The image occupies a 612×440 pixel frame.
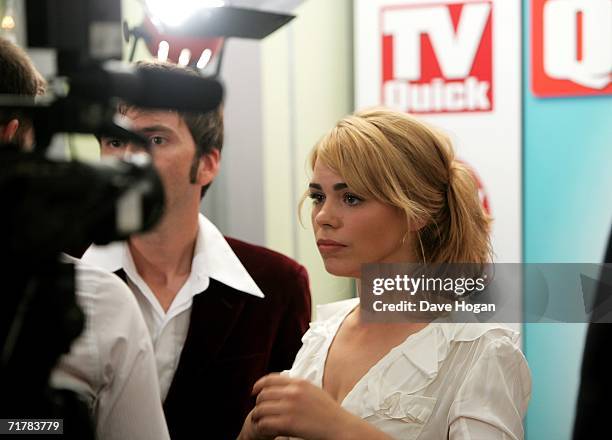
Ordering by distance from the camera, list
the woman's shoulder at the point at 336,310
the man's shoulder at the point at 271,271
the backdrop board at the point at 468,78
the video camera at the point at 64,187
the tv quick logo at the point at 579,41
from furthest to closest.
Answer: the backdrop board at the point at 468,78
the tv quick logo at the point at 579,41
the man's shoulder at the point at 271,271
the woman's shoulder at the point at 336,310
the video camera at the point at 64,187

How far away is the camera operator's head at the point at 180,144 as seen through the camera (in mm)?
1522

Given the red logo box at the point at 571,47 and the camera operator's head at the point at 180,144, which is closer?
the camera operator's head at the point at 180,144

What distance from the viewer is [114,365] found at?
3.22ft

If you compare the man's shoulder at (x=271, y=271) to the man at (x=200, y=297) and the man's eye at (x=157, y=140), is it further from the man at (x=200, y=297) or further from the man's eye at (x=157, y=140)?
the man's eye at (x=157, y=140)

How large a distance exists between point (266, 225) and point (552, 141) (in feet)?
2.85

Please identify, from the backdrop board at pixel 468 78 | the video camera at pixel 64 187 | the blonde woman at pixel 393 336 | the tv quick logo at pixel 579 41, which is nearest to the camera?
the video camera at pixel 64 187

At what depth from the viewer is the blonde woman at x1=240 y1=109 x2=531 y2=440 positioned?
3.51 ft

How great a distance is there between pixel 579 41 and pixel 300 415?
63.0 inches

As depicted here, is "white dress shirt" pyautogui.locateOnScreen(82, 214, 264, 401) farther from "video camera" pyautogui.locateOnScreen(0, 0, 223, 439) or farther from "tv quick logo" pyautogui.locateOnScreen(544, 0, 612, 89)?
"tv quick logo" pyautogui.locateOnScreen(544, 0, 612, 89)

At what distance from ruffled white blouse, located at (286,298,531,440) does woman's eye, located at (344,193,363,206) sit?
22 centimetres

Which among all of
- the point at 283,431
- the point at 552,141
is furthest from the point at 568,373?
the point at 283,431

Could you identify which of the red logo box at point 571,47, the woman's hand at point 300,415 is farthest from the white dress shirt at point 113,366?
the red logo box at point 571,47

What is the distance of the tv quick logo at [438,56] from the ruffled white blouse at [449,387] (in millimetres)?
1265
